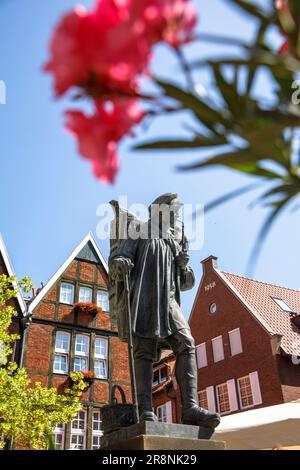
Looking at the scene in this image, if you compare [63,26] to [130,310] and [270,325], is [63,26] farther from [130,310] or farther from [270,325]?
[270,325]

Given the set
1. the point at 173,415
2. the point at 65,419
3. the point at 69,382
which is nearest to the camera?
the point at 65,419

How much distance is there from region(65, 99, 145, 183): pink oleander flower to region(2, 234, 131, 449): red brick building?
18266 mm

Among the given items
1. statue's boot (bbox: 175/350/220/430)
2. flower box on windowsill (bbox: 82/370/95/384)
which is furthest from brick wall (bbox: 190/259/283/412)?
statue's boot (bbox: 175/350/220/430)

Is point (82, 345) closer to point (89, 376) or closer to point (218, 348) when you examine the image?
point (89, 376)

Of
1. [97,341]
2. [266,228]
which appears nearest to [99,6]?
[266,228]

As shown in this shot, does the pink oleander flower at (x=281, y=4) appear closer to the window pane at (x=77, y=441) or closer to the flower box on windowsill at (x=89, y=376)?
the flower box on windowsill at (x=89, y=376)

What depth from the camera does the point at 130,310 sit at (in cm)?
390

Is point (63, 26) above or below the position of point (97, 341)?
below

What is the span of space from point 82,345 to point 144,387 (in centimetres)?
1644

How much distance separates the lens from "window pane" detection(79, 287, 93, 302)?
2066cm
